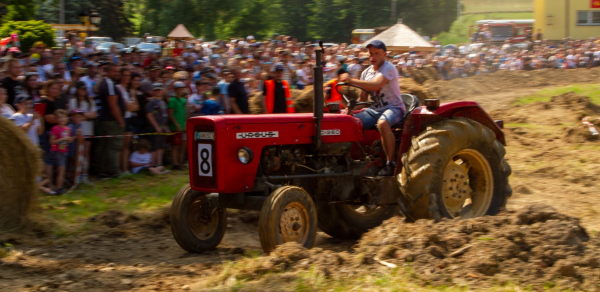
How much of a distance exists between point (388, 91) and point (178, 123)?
4765mm

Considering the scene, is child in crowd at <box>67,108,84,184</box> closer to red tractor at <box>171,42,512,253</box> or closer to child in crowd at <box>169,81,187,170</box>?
child in crowd at <box>169,81,187,170</box>

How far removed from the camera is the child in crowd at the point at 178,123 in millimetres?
9906

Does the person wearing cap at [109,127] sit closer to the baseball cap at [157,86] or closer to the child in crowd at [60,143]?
the baseball cap at [157,86]

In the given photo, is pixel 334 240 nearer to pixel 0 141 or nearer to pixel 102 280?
pixel 102 280

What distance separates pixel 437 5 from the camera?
51969 mm

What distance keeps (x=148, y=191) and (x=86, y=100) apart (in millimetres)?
1653

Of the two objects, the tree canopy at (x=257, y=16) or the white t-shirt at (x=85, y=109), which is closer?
the white t-shirt at (x=85, y=109)

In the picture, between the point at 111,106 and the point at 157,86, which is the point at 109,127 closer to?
the point at 111,106

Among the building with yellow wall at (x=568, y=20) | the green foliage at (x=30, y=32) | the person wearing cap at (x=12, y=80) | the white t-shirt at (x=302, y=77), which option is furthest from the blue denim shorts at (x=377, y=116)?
the building with yellow wall at (x=568, y=20)

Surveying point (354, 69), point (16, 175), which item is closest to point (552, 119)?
point (354, 69)

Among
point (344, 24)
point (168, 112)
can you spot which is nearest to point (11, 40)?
point (168, 112)

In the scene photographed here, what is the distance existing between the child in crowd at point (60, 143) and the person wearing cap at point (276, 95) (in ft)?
9.59

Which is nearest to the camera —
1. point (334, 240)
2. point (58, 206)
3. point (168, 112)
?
point (334, 240)

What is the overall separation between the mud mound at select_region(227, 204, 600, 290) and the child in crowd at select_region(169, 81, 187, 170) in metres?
5.35
